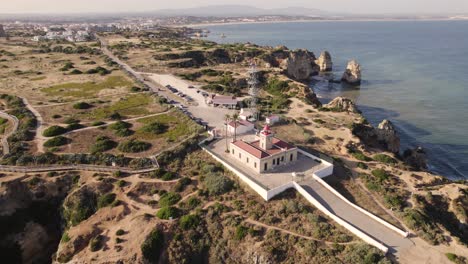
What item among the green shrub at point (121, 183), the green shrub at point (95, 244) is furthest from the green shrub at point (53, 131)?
the green shrub at point (95, 244)

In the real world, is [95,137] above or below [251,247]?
above

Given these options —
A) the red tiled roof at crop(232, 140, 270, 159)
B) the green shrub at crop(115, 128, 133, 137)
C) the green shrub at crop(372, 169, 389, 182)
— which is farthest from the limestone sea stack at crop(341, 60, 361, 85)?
the green shrub at crop(115, 128, 133, 137)

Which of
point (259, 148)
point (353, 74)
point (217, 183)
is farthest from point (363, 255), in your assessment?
point (353, 74)

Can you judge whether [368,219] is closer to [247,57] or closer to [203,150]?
[203,150]

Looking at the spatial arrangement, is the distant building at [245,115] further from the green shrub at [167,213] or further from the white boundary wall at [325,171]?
the green shrub at [167,213]

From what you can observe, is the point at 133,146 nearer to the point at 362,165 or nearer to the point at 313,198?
the point at 313,198

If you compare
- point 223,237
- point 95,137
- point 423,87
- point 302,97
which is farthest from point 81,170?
point 423,87

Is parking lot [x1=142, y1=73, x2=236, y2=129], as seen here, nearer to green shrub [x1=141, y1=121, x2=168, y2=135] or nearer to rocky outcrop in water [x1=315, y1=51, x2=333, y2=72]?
green shrub [x1=141, y1=121, x2=168, y2=135]
